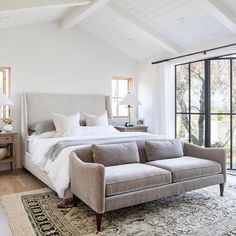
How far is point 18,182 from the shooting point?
4219mm

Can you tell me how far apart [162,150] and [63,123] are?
202 cm

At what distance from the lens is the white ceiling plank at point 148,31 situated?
454cm

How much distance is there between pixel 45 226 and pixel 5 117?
3063 mm

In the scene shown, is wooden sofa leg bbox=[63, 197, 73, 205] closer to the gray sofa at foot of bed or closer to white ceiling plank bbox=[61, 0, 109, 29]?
the gray sofa at foot of bed

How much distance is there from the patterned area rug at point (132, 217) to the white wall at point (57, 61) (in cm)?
241

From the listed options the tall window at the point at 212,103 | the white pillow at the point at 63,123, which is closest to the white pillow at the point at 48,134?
the white pillow at the point at 63,123

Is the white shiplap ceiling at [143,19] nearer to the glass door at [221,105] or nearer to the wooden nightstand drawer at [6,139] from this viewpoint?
the glass door at [221,105]

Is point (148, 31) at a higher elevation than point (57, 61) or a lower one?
higher

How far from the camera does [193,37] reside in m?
4.86

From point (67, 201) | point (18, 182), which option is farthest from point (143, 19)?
point (18, 182)

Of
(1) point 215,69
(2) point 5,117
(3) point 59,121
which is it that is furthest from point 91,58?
(1) point 215,69

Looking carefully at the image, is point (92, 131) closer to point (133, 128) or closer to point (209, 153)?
point (133, 128)

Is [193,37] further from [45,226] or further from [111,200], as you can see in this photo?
[45,226]

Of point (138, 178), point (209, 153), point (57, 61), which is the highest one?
point (57, 61)
